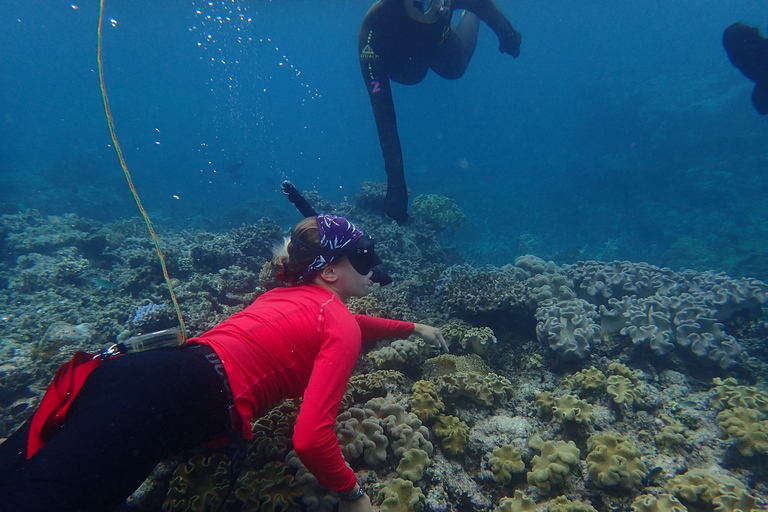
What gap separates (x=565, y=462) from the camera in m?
2.73

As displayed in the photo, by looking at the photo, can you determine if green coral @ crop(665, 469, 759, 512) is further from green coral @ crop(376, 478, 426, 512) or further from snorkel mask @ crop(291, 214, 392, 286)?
snorkel mask @ crop(291, 214, 392, 286)

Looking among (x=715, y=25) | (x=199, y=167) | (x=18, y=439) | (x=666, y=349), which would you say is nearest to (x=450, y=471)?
(x=18, y=439)

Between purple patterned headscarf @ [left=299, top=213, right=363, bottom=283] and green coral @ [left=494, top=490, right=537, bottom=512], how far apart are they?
239 cm

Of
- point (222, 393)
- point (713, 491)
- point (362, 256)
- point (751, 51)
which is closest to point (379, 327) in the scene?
point (362, 256)

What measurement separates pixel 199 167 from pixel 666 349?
74.4 m

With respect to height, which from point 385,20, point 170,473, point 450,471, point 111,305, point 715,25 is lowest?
point 111,305

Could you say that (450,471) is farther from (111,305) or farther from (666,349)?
(111,305)

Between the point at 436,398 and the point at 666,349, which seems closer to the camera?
the point at 436,398

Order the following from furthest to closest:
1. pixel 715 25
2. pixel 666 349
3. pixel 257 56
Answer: pixel 257 56 → pixel 715 25 → pixel 666 349

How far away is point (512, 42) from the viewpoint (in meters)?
7.60

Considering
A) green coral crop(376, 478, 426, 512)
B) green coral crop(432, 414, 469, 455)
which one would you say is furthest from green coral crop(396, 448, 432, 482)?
green coral crop(432, 414, 469, 455)

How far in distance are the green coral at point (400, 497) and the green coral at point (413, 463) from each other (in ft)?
0.45

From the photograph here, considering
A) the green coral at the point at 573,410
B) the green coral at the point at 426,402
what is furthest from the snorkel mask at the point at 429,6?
the green coral at the point at 573,410

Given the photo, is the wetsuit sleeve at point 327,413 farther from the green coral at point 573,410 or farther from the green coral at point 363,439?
the green coral at point 573,410
